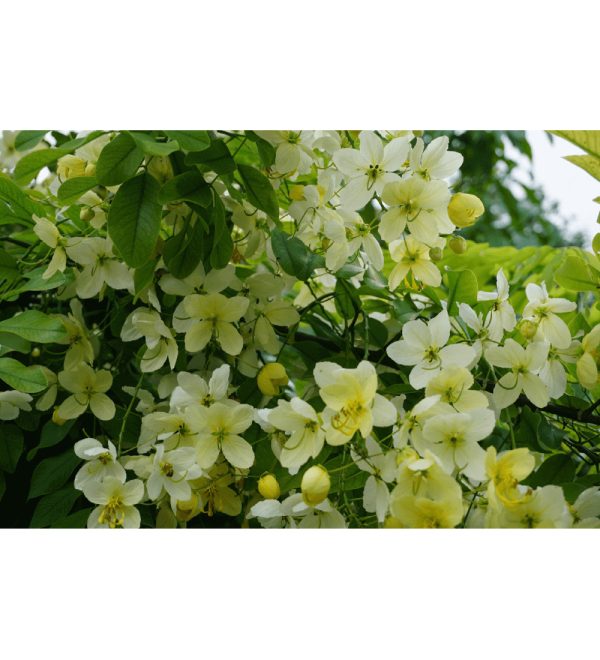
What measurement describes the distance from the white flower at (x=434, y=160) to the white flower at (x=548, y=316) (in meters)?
0.09

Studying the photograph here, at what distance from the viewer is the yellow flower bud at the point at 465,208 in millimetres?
460

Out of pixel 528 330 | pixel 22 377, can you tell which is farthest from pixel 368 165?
pixel 22 377

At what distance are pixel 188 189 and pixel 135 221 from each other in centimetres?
4

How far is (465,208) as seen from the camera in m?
0.46

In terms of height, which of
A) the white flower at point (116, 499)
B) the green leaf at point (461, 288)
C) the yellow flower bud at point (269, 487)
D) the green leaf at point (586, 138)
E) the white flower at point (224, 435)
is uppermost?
the green leaf at point (586, 138)

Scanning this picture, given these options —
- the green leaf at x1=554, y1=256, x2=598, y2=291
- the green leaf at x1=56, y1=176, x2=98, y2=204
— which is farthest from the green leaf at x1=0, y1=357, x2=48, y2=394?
the green leaf at x1=554, y1=256, x2=598, y2=291

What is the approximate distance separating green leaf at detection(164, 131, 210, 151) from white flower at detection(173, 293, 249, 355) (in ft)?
0.31

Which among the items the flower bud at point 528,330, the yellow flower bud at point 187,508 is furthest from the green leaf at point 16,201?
the flower bud at point 528,330

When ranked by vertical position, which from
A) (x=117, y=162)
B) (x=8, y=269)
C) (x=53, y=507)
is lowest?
(x=53, y=507)

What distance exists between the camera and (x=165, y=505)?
462 mm

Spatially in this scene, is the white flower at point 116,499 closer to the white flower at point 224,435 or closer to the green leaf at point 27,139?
the white flower at point 224,435

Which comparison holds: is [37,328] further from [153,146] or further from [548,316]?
[548,316]

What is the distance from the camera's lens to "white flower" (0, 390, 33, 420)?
486mm

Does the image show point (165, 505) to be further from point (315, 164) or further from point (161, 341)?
point (315, 164)
